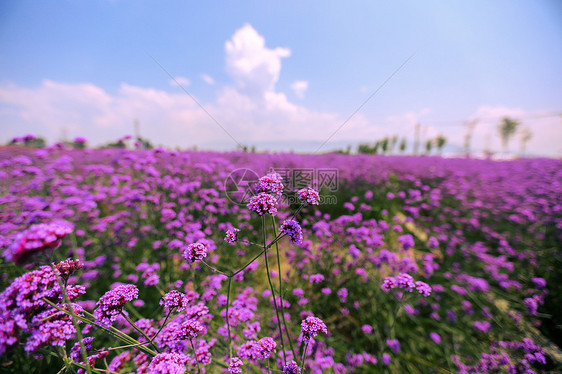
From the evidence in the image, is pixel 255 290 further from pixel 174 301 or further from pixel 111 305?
pixel 111 305

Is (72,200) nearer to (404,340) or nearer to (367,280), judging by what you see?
(367,280)

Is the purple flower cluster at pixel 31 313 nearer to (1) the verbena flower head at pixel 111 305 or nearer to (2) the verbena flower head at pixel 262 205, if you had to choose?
(1) the verbena flower head at pixel 111 305

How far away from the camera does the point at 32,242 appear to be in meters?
0.98

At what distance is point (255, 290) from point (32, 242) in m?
2.91

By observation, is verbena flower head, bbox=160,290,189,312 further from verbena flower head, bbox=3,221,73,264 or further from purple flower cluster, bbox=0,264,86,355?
verbena flower head, bbox=3,221,73,264

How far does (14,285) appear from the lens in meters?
1.03

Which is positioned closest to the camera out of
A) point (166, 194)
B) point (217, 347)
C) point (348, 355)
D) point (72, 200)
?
point (217, 347)

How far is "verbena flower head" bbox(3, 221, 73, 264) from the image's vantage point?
37.6 inches

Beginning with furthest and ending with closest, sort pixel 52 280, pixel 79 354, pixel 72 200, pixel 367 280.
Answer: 1. pixel 72 200
2. pixel 367 280
3. pixel 79 354
4. pixel 52 280

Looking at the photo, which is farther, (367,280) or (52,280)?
(367,280)

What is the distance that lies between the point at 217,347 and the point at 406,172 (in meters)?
9.85

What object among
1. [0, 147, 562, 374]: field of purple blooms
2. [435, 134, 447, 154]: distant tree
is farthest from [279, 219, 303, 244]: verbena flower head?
[435, 134, 447, 154]: distant tree

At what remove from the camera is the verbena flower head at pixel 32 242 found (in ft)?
3.13

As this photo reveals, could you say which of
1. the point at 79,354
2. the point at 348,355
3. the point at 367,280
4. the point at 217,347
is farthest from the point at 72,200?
the point at 367,280
